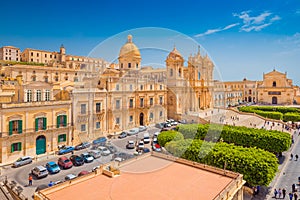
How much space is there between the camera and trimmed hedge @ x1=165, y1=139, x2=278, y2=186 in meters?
14.5

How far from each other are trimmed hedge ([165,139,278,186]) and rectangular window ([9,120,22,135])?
52.2ft

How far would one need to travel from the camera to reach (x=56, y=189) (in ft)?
32.2

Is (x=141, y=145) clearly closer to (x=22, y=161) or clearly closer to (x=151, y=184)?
(x=22, y=161)

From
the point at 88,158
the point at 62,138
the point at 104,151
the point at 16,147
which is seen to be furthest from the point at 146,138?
the point at 104,151

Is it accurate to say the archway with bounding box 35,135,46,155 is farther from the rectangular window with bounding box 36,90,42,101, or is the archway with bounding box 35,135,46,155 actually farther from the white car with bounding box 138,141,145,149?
the white car with bounding box 138,141,145,149

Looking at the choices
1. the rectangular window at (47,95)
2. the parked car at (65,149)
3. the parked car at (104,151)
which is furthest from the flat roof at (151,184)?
the rectangular window at (47,95)

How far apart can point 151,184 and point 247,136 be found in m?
17.8

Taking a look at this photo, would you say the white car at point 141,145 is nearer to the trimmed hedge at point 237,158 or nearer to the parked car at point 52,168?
the trimmed hedge at point 237,158

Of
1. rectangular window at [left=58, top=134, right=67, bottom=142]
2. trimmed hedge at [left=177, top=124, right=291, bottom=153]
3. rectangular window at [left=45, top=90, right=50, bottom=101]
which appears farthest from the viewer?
rectangular window at [left=58, top=134, right=67, bottom=142]

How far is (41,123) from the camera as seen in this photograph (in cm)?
2312

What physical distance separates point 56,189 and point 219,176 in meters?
8.52

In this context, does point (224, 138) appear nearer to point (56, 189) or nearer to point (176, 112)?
point (176, 112)


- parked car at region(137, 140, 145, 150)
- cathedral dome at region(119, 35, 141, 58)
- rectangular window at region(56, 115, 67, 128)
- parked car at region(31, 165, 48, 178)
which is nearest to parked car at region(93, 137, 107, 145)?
cathedral dome at region(119, 35, 141, 58)

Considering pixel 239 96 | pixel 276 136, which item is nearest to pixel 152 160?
pixel 276 136
